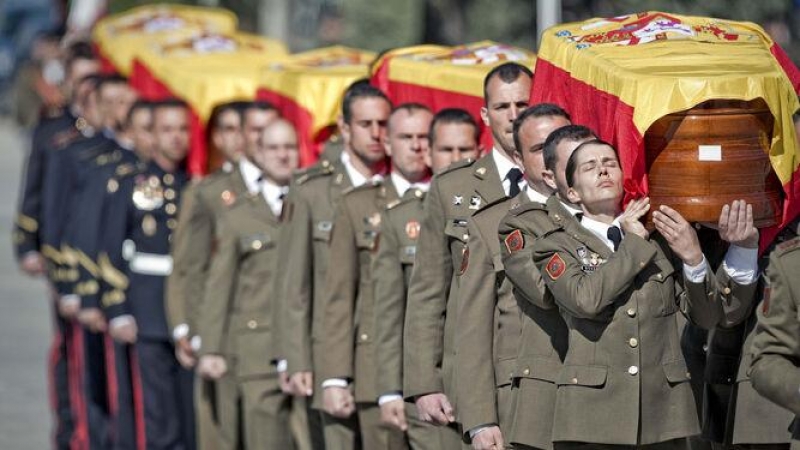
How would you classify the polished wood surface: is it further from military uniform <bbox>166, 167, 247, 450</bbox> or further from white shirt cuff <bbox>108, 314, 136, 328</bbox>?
white shirt cuff <bbox>108, 314, 136, 328</bbox>

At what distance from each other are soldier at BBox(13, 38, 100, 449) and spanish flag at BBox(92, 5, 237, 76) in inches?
9.9

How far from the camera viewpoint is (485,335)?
7230mm

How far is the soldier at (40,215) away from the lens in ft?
43.5

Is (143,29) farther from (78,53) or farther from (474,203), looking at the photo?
(474,203)

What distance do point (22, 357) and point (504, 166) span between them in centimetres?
940

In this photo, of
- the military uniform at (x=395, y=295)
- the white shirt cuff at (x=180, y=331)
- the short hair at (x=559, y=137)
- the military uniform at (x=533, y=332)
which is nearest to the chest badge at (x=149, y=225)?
the white shirt cuff at (x=180, y=331)

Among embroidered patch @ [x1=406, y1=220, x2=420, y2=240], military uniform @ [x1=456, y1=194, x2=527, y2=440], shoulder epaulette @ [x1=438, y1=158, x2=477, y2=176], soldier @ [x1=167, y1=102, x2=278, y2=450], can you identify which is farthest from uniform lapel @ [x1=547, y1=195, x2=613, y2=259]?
soldier @ [x1=167, y1=102, x2=278, y2=450]

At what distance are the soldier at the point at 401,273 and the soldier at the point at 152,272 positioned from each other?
11.5 ft

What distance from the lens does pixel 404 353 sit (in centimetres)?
782

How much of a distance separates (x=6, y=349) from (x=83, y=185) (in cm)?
422

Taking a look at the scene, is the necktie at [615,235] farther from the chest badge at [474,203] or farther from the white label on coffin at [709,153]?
the chest badge at [474,203]

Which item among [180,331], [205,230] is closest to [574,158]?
[205,230]

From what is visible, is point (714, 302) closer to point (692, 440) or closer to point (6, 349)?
point (692, 440)

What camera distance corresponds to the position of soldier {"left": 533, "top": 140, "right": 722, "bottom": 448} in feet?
21.0
